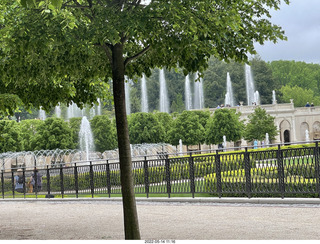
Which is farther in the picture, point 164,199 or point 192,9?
point 164,199

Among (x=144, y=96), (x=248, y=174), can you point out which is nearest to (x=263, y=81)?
(x=144, y=96)

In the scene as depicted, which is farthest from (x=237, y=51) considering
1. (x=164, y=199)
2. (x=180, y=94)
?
(x=180, y=94)

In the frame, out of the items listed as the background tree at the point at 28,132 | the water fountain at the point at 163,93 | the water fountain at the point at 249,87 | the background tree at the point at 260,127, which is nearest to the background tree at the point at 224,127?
the background tree at the point at 260,127

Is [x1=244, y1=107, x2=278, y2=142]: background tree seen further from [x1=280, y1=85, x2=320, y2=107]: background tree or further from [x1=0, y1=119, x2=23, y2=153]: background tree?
[x1=280, y1=85, x2=320, y2=107]: background tree

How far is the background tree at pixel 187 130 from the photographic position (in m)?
62.8

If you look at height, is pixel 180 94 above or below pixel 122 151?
above

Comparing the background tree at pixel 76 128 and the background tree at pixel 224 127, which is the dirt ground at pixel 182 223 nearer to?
the background tree at pixel 224 127

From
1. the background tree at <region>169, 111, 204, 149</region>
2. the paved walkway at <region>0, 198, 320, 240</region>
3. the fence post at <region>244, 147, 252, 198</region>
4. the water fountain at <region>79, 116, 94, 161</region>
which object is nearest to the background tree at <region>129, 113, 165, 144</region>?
the background tree at <region>169, 111, 204, 149</region>

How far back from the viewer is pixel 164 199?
17.2m

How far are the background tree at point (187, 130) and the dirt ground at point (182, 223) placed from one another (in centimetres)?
4652

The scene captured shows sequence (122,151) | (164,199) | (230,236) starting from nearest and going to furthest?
1. (122,151)
2. (230,236)
3. (164,199)

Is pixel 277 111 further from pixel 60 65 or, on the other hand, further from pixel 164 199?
pixel 60 65

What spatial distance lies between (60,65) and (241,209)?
640cm

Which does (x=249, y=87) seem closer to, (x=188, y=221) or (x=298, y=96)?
(x=298, y=96)
